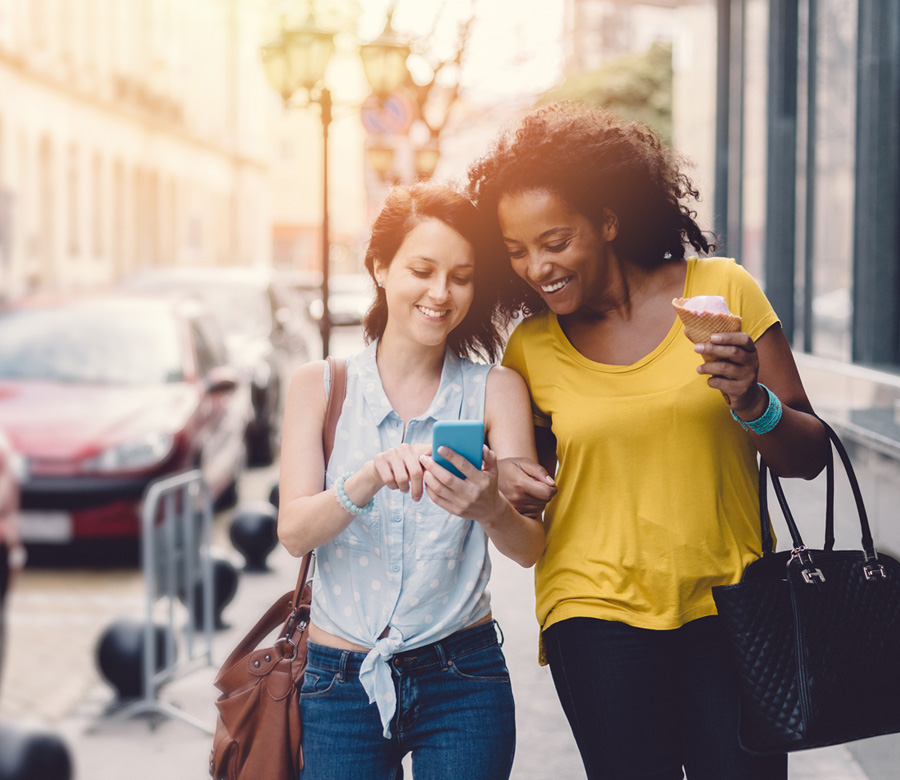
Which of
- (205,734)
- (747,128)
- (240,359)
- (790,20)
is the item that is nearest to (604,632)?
(205,734)

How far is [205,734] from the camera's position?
465cm

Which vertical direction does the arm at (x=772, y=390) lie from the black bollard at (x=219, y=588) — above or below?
above

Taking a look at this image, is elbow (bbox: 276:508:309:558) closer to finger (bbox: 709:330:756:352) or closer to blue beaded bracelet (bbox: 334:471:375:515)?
blue beaded bracelet (bbox: 334:471:375:515)

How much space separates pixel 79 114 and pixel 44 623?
26606 millimetres

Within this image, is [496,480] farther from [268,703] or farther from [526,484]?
[268,703]

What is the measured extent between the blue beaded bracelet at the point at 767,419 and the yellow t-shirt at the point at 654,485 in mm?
89

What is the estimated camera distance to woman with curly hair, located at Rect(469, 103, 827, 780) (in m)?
2.31

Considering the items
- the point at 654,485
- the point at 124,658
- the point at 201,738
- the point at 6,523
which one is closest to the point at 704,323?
the point at 654,485

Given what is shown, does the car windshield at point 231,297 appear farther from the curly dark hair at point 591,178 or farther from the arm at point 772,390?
the arm at point 772,390

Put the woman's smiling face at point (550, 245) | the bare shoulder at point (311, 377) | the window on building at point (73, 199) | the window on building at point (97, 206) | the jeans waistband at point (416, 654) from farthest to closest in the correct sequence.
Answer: the window on building at point (97, 206), the window on building at point (73, 199), the woman's smiling face at point (550, 245), the bare shoulder at point (311, 377), the jeans waistband at point (416, 654)

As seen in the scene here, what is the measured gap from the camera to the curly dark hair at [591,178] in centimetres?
243

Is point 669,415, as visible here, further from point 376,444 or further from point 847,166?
point 847,166

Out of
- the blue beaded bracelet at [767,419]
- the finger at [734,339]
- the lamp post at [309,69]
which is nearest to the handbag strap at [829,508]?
the blue beaded bracelet at [767,419]

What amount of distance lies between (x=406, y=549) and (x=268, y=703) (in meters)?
0.41
